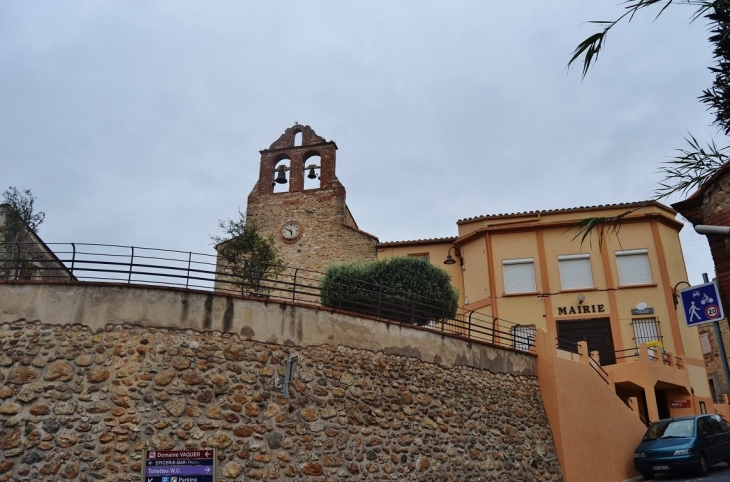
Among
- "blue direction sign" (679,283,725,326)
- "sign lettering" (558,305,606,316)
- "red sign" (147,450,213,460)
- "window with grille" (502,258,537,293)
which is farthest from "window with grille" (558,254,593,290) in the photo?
"red sign" (147,450,213,460)

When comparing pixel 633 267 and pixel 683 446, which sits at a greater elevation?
pixel 633 267

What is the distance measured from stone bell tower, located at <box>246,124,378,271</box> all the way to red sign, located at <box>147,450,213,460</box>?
14803 millimetres

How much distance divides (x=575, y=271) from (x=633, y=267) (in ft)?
7.07

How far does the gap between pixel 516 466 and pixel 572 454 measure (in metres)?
1.80

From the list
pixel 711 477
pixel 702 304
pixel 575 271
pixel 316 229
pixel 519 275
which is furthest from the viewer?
pixel 316 229

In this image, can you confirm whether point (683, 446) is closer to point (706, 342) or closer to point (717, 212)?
point (717, 212)

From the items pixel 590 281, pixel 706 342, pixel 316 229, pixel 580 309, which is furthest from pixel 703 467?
pixel 706 342

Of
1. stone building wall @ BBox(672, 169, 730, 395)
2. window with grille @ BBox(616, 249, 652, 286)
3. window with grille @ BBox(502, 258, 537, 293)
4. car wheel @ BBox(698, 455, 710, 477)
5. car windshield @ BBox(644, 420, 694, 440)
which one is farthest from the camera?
window with grille @ BBox(502, 258, 537, 293)

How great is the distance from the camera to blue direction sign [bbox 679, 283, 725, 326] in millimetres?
8266

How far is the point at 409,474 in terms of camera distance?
39.2 feet

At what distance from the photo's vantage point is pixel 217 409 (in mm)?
10461

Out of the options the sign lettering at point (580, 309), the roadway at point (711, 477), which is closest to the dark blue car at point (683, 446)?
the roadway at point (711, 477)

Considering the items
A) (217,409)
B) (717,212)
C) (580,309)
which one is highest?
(580,309)

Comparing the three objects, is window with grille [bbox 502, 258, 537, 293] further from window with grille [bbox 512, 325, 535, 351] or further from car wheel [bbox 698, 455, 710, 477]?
car wheel [bbox 698, 455, 710, 477]
